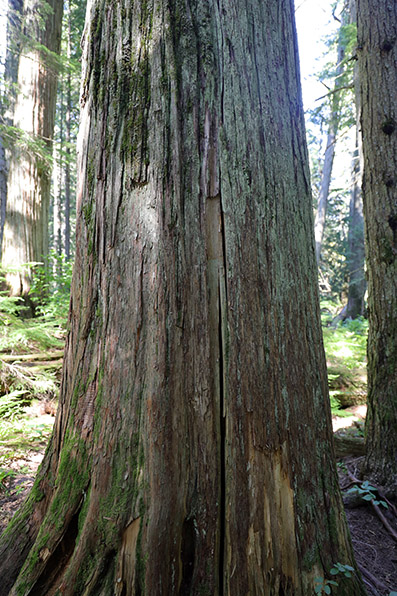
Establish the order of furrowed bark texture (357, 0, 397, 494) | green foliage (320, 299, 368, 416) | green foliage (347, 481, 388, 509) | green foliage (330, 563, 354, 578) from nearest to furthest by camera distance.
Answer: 1. green foliage (330, 563, 354, 578)
2. green foliage (347, 481, 388, 509)
3. furrowed bark texture (357, 0, 397, 494)
4. green foliage (320, 299, 368, 416)

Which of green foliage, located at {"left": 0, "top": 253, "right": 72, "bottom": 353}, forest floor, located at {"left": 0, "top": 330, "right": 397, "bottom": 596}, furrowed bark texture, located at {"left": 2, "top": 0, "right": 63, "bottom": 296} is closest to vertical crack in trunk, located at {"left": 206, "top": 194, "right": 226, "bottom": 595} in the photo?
forest floor, located at {"left": 0, "top": 330, "right": 397, "bottom": 596}

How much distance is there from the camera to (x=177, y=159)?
1.71m

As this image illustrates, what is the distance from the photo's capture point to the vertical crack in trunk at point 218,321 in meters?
1.59

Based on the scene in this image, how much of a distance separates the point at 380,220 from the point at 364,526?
2.65 m

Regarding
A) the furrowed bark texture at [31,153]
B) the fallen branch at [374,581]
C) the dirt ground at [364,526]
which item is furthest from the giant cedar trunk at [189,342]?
the furrowed bark texture at [31,153]

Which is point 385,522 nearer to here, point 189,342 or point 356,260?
point 189,342

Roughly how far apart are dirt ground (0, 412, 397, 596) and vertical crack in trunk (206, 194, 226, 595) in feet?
3.97

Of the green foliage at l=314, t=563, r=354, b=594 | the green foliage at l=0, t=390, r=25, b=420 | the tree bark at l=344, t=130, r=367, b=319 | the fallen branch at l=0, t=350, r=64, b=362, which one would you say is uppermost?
the tree bark at l=344, t=130, r=367, b=319

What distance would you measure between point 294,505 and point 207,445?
49 centimetres

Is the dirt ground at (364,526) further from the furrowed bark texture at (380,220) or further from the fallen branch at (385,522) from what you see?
the furrowed bark texture at (380,220)

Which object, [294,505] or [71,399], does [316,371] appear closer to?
[294,505]

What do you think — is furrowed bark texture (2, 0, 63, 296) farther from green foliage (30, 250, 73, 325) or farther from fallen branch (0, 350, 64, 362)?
fallen branch (0, 350, 64, 362)

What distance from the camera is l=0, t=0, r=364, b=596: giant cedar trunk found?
1.57 meters

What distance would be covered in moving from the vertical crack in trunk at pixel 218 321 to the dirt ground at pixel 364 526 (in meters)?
1.21
